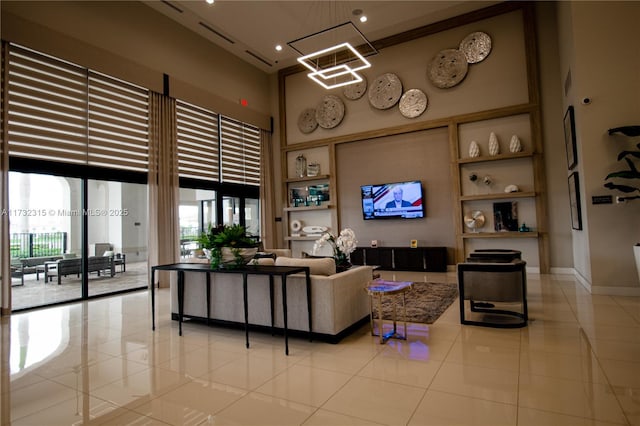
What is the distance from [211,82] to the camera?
27.3ft

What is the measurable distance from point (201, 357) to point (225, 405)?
0.99 meters

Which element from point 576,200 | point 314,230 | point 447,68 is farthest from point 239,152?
point 576,200

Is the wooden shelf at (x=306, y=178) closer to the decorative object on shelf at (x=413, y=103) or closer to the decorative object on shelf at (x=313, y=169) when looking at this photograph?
the decorative object on shelf at (x=313, y=169)

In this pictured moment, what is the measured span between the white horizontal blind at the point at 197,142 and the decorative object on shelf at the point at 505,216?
622 centimetres

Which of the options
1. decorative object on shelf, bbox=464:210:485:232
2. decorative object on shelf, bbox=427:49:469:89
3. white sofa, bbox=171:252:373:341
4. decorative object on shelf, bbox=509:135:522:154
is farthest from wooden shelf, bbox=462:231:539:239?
white sofa, bbox=171:252:373:341

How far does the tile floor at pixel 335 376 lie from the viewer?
6.89ft

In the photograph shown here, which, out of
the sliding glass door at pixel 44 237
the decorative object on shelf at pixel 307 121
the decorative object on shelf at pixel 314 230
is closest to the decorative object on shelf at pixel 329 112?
the decorative object on shelf at pixel 307 121

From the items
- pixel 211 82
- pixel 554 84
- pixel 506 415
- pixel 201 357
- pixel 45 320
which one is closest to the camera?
pixel 506 415

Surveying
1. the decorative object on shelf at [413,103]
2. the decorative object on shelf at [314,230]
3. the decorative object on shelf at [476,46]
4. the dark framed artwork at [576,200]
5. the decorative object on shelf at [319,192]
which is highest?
the decorative object on shelf at [476,46]

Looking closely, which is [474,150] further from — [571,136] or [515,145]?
[571,136]

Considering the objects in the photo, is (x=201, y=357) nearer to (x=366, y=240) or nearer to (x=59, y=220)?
(x=59, y=220)

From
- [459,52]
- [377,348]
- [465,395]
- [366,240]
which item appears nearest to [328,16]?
[459,52]

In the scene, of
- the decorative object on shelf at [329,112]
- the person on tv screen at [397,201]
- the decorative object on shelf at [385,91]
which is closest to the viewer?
the person on tv screen at [397,201]

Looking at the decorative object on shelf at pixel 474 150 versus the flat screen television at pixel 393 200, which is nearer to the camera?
the decorative object on shelf at pixel 474 150
